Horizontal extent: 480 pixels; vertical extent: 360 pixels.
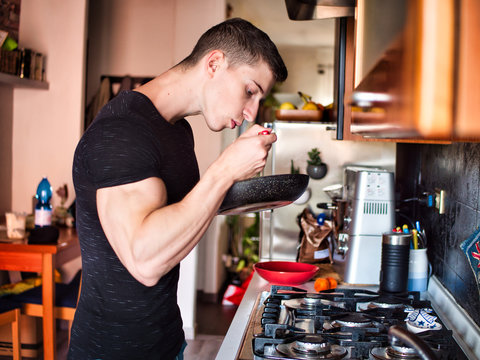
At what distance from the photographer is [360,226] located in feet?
7.16

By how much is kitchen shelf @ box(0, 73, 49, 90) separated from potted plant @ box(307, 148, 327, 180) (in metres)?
2.03

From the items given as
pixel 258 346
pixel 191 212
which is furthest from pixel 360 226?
pixel 191 212

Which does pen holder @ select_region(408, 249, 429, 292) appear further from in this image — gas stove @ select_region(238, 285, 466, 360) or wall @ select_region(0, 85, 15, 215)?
wall @ select_region(0, 85, 15, 215)

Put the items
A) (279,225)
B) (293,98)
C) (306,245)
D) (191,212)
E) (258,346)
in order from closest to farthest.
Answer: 1. (191,212)
2. (258,346)
3. (306,245)
4. (279,225)
5. (293,98)

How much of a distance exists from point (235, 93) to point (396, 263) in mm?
1019

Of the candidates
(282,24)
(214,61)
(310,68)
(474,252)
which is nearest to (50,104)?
(214,61)

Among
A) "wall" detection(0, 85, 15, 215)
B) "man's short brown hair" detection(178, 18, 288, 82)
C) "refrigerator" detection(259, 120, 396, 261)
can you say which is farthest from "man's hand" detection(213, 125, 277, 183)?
"wall" detection(0, 85, 15, 215)

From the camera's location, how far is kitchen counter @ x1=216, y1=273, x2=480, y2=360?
4.55 ft

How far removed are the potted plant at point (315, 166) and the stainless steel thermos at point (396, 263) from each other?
1178 mm

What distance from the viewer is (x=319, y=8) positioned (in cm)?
178

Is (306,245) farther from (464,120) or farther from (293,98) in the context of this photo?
(293,98)

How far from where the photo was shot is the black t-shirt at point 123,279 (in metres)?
1.09

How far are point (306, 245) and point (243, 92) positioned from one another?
1592 millimetres

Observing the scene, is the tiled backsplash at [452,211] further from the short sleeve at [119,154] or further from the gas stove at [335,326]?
the short sleeve at [119,154]
